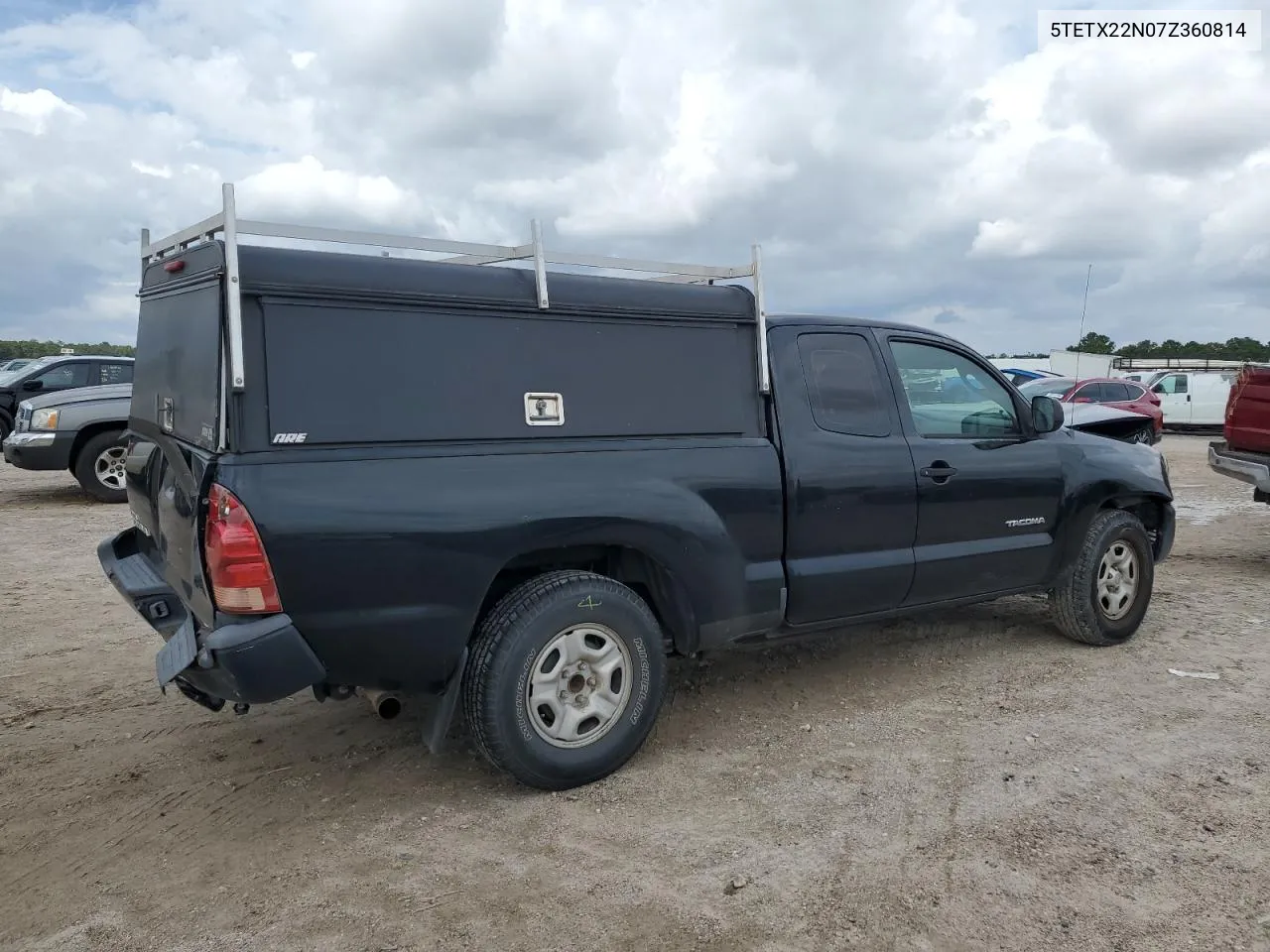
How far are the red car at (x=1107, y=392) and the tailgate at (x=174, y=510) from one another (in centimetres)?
1673

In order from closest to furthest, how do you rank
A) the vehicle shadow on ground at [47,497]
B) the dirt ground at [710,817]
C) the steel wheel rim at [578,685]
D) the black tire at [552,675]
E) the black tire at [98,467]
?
the dirt ground at [710,817]
the black tire at [552,675]
the steel wheel rim at [578,685]
the black tire at [98,467]
the vehicle shadow on ground at [47,497]

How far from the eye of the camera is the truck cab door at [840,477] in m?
4.29

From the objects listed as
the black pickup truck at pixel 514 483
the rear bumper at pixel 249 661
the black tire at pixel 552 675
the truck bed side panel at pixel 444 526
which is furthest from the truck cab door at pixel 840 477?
the rear bumper at pixel 249 661

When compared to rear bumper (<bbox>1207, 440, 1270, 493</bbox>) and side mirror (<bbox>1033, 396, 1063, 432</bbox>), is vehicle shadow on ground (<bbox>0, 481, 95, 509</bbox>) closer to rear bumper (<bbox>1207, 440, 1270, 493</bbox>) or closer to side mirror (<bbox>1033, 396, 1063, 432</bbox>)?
side mirror (<bbox>1033, 396, 1063, 432</bbox>)

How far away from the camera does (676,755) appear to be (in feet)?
13.3

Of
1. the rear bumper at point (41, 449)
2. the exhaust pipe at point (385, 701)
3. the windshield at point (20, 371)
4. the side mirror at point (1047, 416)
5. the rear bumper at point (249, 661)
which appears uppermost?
the windshield at point (20, 371)

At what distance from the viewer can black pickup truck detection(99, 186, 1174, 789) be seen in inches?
125

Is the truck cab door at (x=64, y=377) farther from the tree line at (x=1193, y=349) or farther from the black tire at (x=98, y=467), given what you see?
the tree line at (x=1193, y=349)

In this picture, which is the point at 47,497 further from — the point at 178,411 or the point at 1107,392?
the point at 1107,392

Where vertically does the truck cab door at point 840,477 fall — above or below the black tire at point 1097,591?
above

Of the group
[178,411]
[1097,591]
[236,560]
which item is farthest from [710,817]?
[1097,591]

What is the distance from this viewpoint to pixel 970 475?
15.9 ft

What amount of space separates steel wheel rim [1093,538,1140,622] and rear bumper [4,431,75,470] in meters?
10.3

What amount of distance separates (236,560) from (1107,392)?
19.6 m
